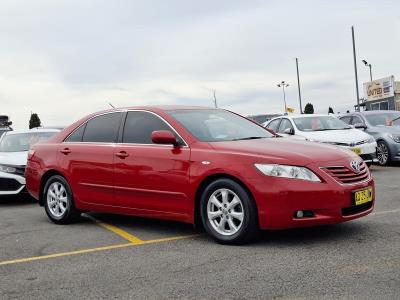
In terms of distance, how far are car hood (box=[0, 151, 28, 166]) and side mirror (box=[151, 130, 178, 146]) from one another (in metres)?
4.73

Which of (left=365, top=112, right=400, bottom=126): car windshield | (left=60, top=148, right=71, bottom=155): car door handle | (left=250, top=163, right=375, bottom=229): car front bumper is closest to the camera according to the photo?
(left=250, top=163, right=375, bottom=229): car front bumper

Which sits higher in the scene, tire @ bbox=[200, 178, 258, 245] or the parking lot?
tire @ bbox=[200, 178, 258, 245]

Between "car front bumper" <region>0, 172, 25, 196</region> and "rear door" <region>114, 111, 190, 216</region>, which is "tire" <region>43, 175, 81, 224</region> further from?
"car front bumper" <region>0, 172, 25, 196</region>

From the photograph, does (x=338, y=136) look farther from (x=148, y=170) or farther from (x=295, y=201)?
(x=295, y=201)

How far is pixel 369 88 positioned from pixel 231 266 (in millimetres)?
46814

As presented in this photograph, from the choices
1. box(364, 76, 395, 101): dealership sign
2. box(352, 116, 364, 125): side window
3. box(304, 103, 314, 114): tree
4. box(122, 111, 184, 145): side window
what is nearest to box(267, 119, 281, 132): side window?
box(352, 116, 364, 125): side window

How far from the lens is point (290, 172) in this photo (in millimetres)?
5555

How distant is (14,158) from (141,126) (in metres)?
4.38

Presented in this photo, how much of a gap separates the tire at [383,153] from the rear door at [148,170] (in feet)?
29.1

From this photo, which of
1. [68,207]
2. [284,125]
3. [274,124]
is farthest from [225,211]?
[274,124]

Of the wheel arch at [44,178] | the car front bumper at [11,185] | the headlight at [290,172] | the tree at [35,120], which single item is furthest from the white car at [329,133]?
the tree at [35,120]

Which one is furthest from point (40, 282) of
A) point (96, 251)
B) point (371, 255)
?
point (371, 255)

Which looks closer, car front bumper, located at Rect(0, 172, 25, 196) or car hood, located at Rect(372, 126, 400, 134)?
car front bumper, located at Rect(0, 172, 25, 196)

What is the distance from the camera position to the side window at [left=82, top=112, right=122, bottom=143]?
23.3ft
